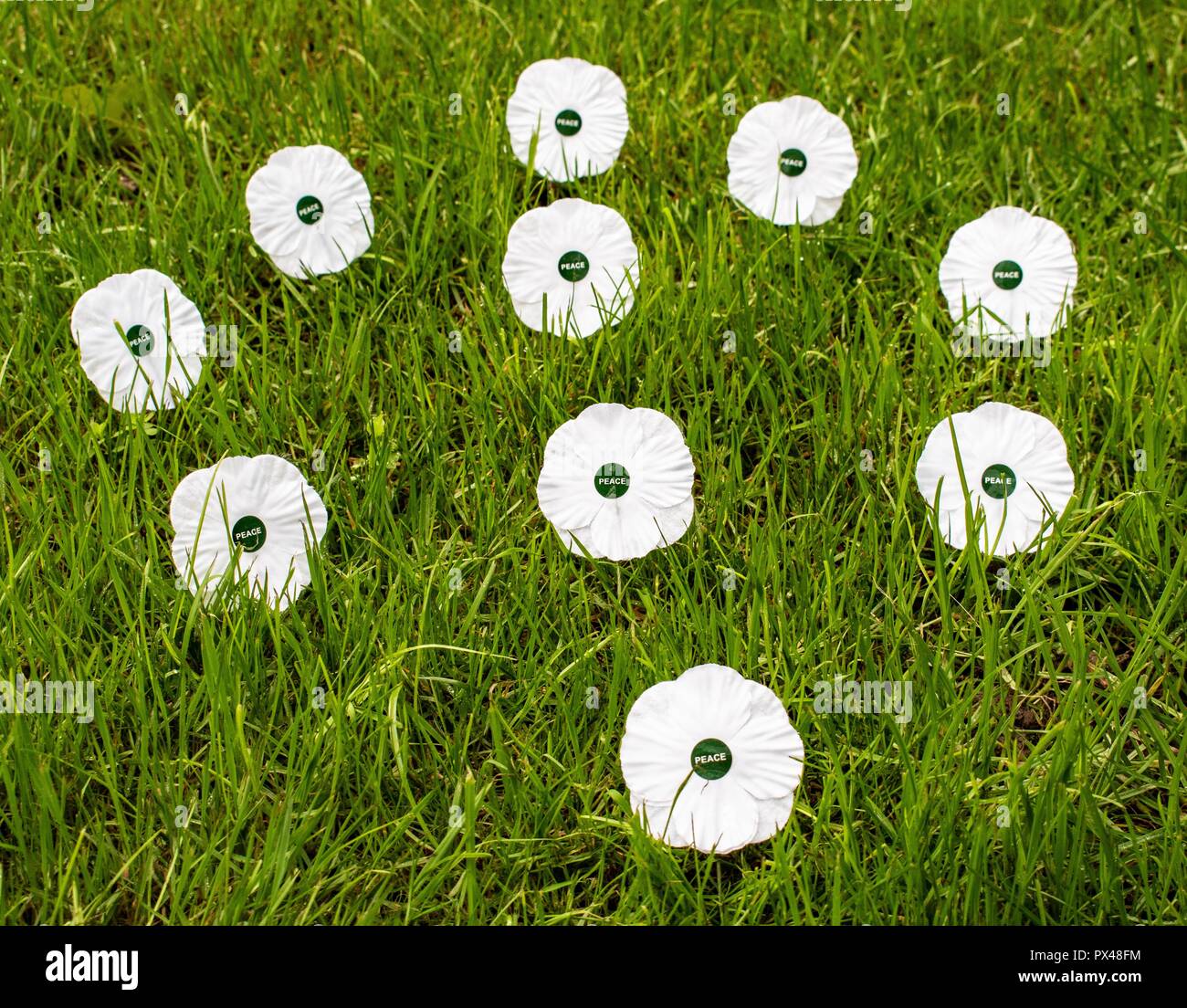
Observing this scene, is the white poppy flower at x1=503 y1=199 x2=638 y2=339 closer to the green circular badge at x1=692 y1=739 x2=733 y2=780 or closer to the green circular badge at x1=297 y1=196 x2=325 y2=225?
the green circular badge at x1=297 y1=196 x2=325 y2=225

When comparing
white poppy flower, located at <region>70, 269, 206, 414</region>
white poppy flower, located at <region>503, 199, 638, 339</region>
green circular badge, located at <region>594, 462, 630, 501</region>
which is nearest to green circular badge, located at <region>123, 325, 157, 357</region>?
white poppy flower, located at <region>70, 269, 206, 414</region>

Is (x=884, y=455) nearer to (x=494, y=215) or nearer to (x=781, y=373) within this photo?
(x=781, y=373)

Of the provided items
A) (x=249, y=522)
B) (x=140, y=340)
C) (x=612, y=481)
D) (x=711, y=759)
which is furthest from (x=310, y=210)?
(x=711, y=759)

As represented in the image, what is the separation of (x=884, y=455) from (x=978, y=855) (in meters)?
0.78

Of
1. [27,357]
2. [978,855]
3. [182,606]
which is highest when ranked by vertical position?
[27,357]

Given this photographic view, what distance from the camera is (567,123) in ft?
8.28

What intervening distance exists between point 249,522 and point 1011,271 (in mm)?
1571

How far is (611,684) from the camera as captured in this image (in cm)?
179

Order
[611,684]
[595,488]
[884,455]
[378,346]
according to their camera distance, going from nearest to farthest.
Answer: [611,684], [595,488], [884,455], [378,346]

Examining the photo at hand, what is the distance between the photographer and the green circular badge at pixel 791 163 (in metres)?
2.45

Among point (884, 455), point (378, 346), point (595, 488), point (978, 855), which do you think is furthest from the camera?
A: point (378, 346)

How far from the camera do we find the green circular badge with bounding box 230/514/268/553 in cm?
191

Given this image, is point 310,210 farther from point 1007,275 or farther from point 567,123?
point 1007,275
